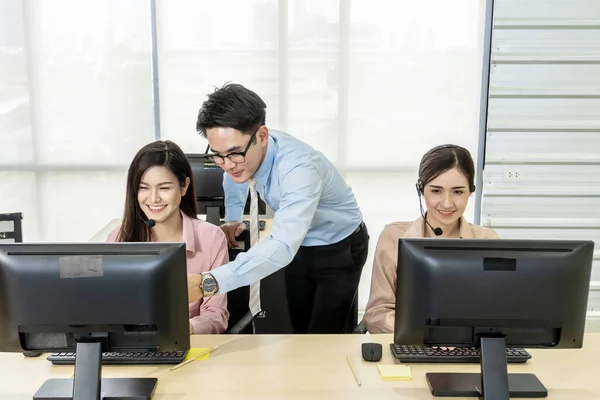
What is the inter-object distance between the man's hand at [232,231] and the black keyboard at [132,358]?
1078 mm

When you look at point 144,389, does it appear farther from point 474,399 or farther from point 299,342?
point 474,399

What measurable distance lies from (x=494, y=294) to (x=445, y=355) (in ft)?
1.08

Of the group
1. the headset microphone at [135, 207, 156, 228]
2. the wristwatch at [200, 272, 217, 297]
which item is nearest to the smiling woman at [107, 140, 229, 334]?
the headset microphone at [135, 207, 156, 228]

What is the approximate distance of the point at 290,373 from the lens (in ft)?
5.40

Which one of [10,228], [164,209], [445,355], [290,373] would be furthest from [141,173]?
[445,355]

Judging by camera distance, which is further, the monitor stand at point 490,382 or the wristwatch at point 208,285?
the wristwatch at point 208,285

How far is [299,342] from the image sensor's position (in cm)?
184

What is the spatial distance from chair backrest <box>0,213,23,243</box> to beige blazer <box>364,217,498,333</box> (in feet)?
4.10

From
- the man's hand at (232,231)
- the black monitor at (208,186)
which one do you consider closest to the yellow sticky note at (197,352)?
the man's hand at (232,231)

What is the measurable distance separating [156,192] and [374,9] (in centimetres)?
221

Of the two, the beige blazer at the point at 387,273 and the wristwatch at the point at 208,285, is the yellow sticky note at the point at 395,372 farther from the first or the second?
the wristwatch at the point at 208,285

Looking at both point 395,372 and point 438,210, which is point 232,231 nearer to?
point 438,210

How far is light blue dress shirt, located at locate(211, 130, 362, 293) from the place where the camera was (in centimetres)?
185

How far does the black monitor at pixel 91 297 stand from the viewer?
1.44m
